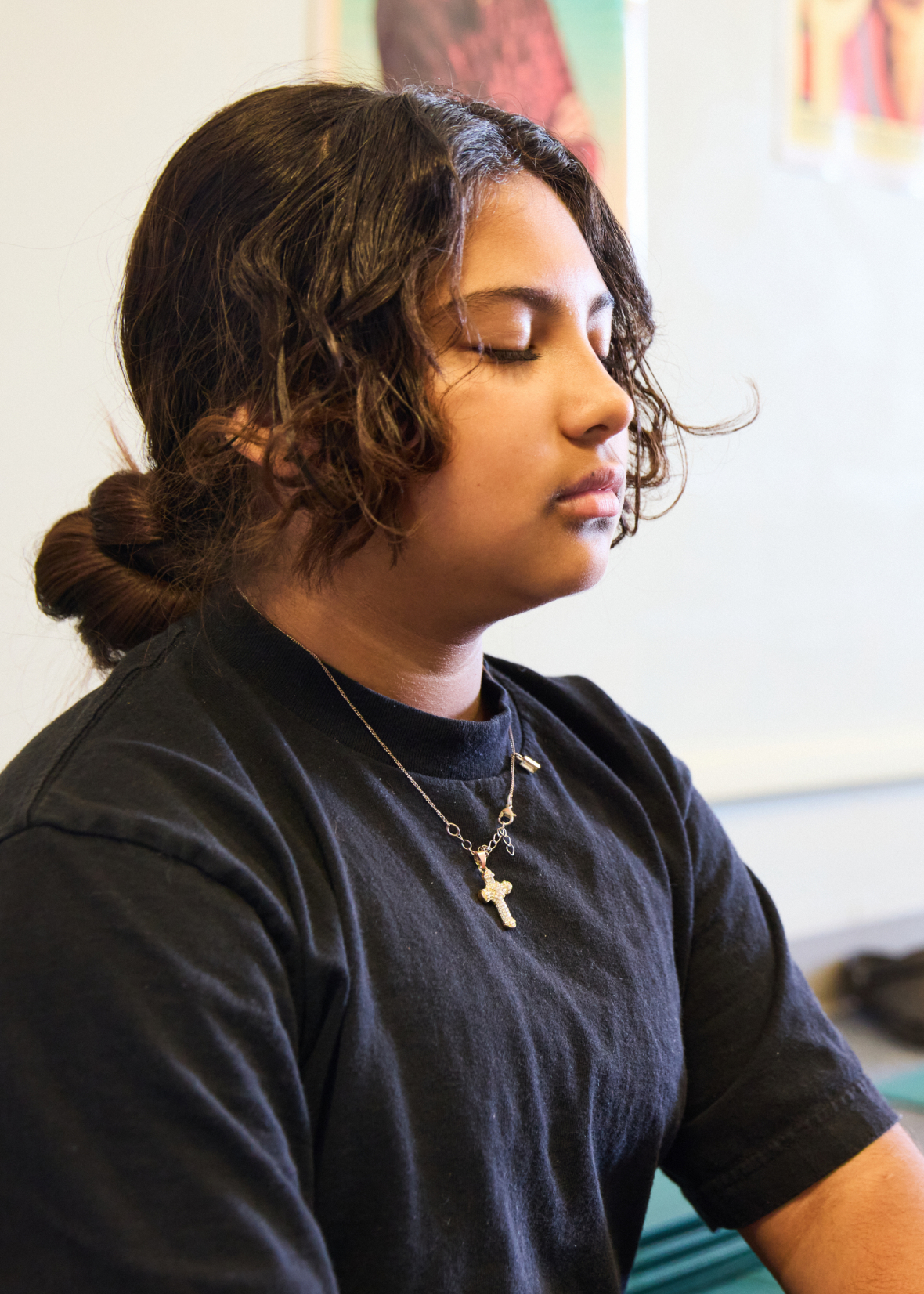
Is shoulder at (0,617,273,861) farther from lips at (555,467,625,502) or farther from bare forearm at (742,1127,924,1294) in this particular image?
bare forearm at (742,1127,924,1294)

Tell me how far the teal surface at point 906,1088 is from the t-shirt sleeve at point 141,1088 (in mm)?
910

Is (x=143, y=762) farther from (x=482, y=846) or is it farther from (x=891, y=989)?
(x=891, y=989)

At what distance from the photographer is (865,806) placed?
1716 mm

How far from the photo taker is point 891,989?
5.14ft

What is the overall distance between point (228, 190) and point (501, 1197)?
609mm

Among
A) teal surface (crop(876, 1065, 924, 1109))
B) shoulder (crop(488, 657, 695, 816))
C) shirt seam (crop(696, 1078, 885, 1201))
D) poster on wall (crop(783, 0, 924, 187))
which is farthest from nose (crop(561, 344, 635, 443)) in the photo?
poster on wall (crop(783, 0, 924, 187))

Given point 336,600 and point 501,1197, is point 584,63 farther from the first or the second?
point 501,1197

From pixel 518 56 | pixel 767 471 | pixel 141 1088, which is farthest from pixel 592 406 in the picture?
pixel 767 471

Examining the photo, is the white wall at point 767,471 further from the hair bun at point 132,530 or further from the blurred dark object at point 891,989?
the hair bun at point 132,530

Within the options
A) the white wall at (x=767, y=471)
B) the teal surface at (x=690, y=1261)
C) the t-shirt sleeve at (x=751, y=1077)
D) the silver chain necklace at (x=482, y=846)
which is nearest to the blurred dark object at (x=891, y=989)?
the white wall at (x=767, y=471)

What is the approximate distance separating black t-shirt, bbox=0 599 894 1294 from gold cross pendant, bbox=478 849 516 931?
0.01 metres

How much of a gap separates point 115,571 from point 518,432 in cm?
28

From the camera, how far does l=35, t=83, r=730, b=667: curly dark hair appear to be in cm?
68

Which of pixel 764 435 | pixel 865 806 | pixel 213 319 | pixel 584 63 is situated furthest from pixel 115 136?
pixel 865 806
